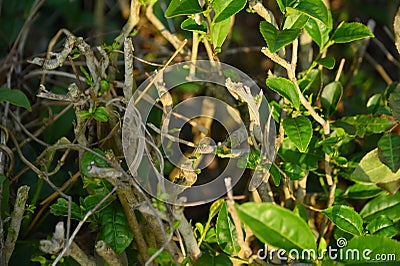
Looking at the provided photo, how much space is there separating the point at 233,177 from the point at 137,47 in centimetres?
59

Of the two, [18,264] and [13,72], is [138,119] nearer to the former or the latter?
[18,264]

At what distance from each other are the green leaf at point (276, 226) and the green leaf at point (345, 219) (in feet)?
0.63

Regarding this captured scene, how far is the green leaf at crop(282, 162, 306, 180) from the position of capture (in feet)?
3.29

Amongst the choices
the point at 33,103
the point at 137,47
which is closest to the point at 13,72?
the point at 33,103

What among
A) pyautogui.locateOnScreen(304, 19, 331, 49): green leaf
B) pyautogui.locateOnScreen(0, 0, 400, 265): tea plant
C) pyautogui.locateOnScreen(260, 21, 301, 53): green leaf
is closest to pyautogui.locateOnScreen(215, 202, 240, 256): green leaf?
pyautogui.locateOnScreen(0, 0, 400, 265): tea plant

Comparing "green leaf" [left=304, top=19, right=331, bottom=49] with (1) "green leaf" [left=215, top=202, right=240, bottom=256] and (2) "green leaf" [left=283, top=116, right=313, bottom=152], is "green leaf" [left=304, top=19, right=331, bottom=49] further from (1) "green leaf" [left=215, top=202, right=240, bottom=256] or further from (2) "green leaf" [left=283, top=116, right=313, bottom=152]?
(1) "green leaf" [left=215, top=202, right=240, bottom=256]

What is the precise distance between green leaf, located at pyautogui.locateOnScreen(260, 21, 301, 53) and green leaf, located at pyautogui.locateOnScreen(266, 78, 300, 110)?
7cm

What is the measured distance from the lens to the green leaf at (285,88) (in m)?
0.93

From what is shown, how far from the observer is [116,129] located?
3.39ft

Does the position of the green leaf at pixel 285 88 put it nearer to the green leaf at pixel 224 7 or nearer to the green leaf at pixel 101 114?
the green leaf at pixel 224 7

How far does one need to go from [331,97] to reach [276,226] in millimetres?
462

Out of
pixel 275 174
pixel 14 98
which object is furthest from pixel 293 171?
pixel 14 98

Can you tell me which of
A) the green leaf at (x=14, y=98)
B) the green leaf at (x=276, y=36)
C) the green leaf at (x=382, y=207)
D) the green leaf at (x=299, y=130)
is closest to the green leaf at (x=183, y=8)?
the green leaf at (x=276, y=36)

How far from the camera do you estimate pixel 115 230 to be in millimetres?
948
